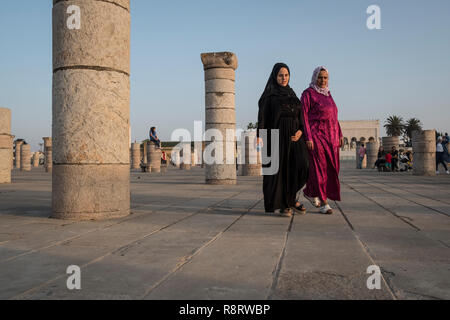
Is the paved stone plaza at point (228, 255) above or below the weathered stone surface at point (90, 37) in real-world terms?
below

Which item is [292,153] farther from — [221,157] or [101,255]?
[221,157]

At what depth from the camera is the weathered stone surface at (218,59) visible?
11.8 m

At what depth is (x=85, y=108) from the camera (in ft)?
16.2

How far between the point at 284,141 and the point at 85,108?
262 centimetres

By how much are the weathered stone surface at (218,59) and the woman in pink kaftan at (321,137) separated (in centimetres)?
631

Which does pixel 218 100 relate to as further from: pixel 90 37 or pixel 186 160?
pixel 186 160

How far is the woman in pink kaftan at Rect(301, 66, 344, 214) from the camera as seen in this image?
5684 millimetres

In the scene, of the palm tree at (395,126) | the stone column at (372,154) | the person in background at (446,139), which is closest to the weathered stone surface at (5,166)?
the person in background at (446,139)

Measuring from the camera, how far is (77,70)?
494cm

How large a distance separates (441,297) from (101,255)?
90.8 inches
